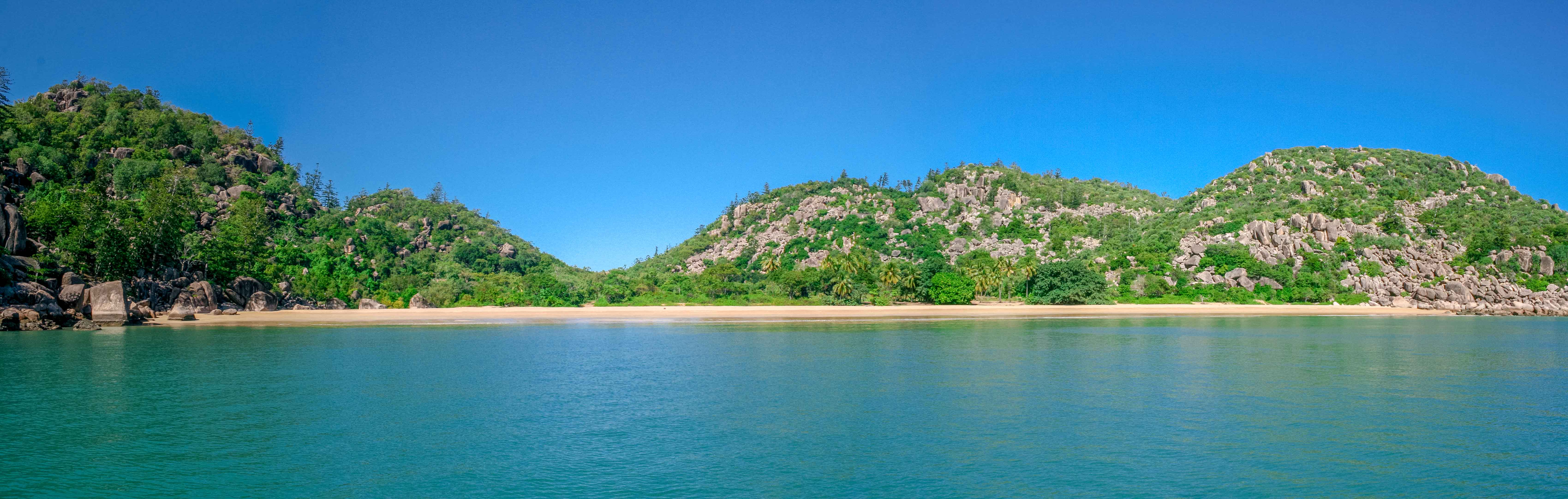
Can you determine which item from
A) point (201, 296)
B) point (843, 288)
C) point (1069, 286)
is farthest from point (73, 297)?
point (1069, 286)

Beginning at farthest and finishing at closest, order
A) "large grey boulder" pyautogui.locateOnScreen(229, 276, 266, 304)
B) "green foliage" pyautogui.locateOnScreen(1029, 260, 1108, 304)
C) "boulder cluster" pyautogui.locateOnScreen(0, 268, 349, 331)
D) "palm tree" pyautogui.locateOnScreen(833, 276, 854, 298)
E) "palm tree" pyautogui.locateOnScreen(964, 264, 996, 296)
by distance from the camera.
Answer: "palm tree" pyautogui.locateOnScreen(964, 264, 996, 296)
"green foliage" pyautogui.locateOnScreen(1029, 260, 1108, 304)
"palm tree" pyautogui.locateOnScreen(833, 276, 854, 298)
"large grey boulder" pyautogui.locateOnScreen(229, 276, 266, 304)
"boulder cluster" pyautogui.locateOnScreen(0, 268, 349, 331)

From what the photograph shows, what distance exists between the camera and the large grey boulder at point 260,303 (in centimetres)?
6788

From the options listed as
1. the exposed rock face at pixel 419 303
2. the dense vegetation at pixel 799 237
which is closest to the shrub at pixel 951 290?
the dense vegetation at pixel 799 237

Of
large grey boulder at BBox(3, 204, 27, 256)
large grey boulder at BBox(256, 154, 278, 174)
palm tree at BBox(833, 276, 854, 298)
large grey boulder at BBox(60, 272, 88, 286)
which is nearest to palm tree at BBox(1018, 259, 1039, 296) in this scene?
palm tree at BBox(833, 276, 854, 298)

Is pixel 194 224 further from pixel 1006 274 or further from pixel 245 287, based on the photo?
pixel 1006 274

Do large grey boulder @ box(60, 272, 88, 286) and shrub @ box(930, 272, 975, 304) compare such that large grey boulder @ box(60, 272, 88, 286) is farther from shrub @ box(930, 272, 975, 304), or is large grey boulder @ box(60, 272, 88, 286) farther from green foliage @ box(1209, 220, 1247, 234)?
green foliage @ box(1209, 220, 1247, 234)

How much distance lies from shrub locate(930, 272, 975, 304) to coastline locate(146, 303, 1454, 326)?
0.86 meters

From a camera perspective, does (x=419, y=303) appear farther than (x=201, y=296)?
Yes

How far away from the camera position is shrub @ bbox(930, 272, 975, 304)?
287 feet

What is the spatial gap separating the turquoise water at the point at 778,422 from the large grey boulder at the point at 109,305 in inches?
634

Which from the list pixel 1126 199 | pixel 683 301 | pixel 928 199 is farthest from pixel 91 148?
pixel 1126 199

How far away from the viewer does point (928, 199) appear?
517ft

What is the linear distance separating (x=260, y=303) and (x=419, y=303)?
49.7 ft

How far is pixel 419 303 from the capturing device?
8094cm
